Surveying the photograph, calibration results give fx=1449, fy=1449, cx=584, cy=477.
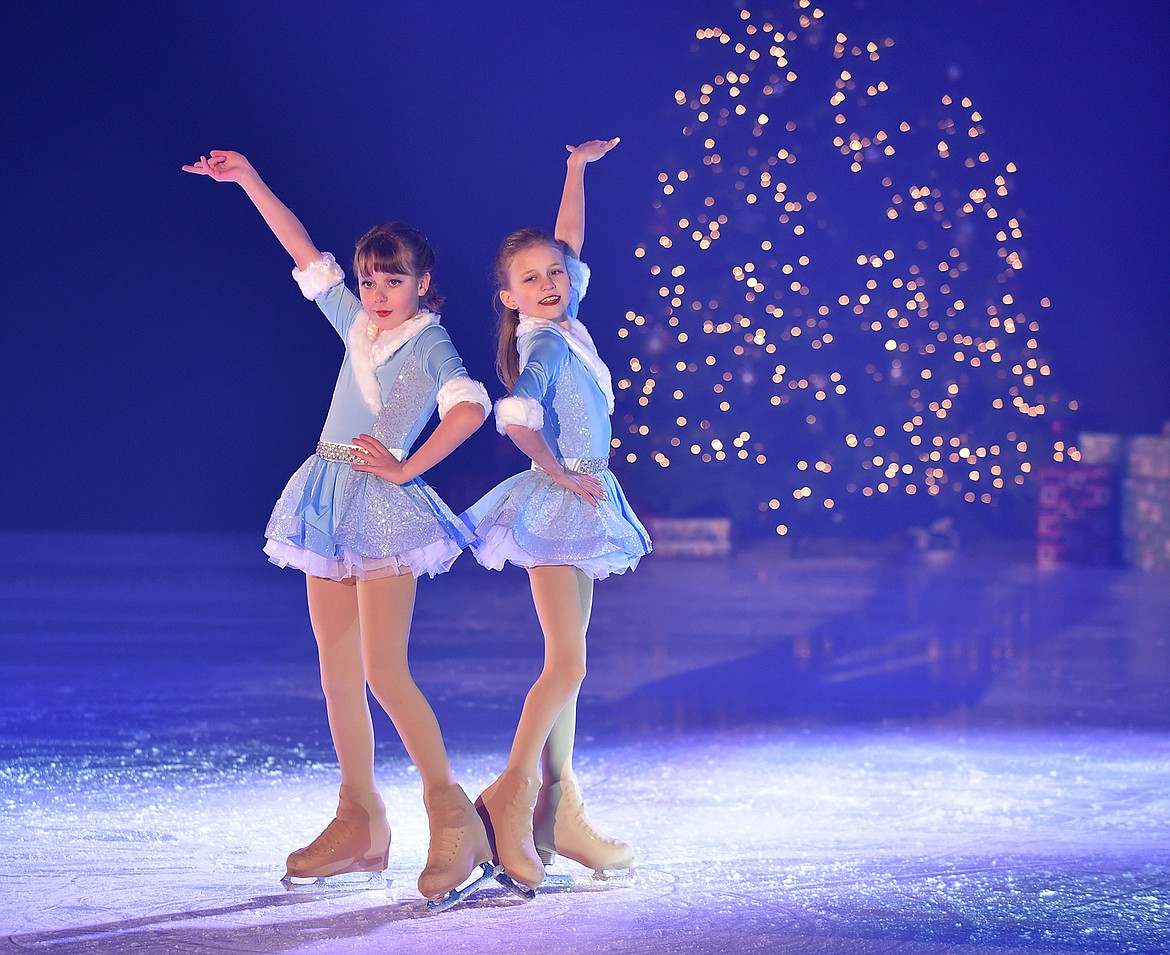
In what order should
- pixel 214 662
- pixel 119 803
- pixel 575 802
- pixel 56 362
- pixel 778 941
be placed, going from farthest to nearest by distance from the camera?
pixel 56 362, pixel 214 662, pixel 119 803, pixel 575 802, pixel 778 941

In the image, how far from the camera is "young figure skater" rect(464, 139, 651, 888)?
2.33m

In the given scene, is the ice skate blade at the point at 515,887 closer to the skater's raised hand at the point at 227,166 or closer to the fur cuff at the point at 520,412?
the fur cuff at the point at 520,412

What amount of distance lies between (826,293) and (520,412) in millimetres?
7253

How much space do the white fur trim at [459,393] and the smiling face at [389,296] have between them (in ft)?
0.55

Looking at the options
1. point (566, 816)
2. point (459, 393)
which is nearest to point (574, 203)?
point (459, 393)

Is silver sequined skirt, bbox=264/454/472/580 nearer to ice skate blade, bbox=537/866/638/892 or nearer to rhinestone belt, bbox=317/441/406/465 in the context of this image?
rhinestone belt, bbox=317/441/406/465

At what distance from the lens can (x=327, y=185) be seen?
923 cm

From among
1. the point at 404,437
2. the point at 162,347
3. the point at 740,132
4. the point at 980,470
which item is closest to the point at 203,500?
the point at 162,347

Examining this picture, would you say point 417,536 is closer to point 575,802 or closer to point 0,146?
point 575,802

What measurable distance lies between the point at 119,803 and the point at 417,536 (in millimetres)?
1035

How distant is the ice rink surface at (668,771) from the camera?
210cm

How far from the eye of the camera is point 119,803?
2.85 m

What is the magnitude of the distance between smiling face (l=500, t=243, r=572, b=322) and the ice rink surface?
3.14 feet

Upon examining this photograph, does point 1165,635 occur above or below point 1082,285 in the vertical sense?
below
